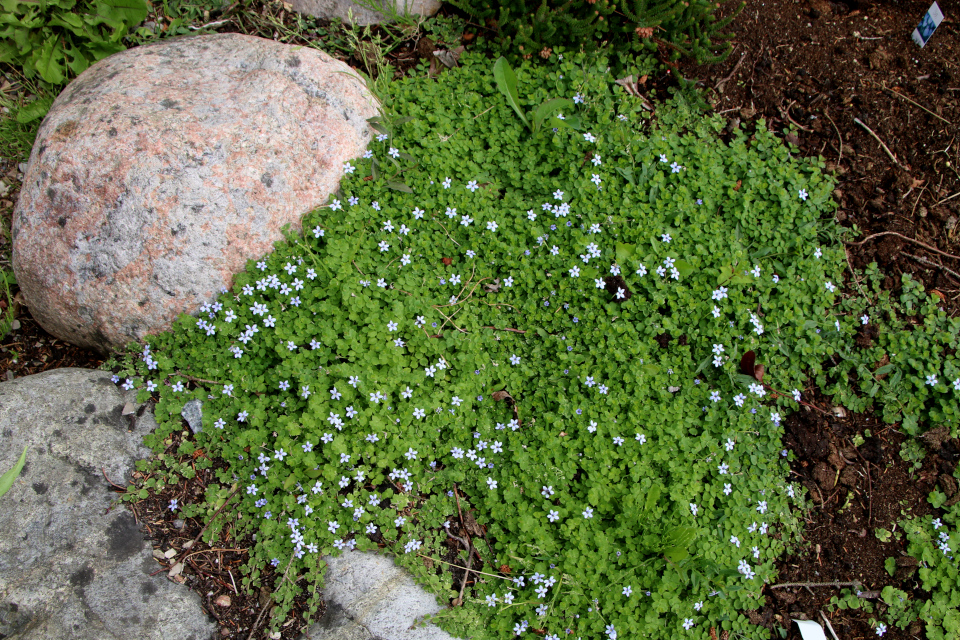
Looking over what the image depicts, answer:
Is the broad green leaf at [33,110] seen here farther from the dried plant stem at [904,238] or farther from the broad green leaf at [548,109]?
the dried plant stem at [904,238]

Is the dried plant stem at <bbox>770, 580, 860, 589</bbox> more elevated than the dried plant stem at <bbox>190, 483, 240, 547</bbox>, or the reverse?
the dried plant stem at <bbox>770, 580, 860, 589</bbox>

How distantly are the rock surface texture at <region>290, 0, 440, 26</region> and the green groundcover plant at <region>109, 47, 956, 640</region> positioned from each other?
37.2 inches

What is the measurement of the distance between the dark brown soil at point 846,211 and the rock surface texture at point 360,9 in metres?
0.25

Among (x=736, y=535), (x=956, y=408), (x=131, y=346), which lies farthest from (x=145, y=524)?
(x=956, y=408)

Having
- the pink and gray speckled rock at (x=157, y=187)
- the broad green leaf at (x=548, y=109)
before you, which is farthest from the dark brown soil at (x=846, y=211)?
the broad green leaf at (x=548, y=109)

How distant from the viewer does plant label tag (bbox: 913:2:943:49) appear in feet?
16.2

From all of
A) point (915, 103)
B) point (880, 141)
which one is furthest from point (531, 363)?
point (915, 103)

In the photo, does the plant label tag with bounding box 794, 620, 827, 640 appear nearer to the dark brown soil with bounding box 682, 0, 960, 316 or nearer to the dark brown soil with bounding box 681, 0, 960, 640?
the dark brown soil with bounding box 681, 0, 960, 640

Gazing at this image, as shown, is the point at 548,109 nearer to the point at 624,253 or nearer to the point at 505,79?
the point at 505,79

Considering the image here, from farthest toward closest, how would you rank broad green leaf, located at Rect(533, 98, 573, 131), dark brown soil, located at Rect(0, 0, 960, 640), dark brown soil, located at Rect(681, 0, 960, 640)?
broad green leaf, located at Rect(533, 98, 573, 131) < dark brown soil, located at Rect(681, 0, 960, 640) < dark brown soil, located at Rect(0, 0, 960, 640)

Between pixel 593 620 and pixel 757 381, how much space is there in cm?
198

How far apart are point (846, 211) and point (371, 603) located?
4809 mm

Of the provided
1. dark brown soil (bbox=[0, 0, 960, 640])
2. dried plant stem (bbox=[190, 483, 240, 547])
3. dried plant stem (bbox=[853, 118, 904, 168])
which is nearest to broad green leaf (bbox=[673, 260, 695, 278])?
dark brown soil (bbox=[0, 0, 960, 640])

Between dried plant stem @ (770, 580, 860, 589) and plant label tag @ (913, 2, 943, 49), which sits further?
plant label tag @ (913, 2, 943, 49)
